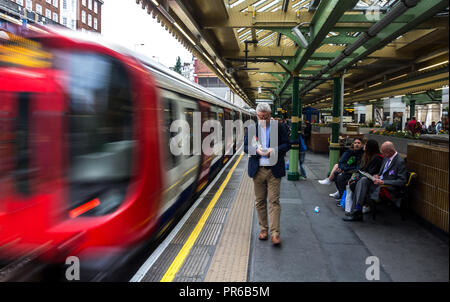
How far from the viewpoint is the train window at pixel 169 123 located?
13.7 feet

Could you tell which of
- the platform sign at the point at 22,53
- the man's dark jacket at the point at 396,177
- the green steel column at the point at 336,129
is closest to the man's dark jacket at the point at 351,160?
the man's dark jacket at the point at 396,177

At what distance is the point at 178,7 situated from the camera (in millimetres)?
5289

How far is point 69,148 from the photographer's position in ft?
10.2

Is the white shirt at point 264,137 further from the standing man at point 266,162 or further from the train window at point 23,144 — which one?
the train window at point 23,144

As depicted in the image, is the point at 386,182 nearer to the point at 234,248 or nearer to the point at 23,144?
the point at 234,248

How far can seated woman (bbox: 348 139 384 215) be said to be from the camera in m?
5.41

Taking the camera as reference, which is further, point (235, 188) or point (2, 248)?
point (235, 188)

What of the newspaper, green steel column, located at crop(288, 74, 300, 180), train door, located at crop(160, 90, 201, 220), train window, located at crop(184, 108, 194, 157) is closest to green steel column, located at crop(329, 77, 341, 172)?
green steel column, located at crop(288, 74, 300, 180)

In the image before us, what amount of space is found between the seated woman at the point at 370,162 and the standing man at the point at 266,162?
1.81 metres

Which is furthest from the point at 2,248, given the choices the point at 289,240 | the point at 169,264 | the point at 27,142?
the point at 289,240

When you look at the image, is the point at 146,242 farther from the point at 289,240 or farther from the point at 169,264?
the point at 289,240

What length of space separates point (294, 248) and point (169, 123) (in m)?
2.19

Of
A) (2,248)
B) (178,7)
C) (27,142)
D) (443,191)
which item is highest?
(178,7)
